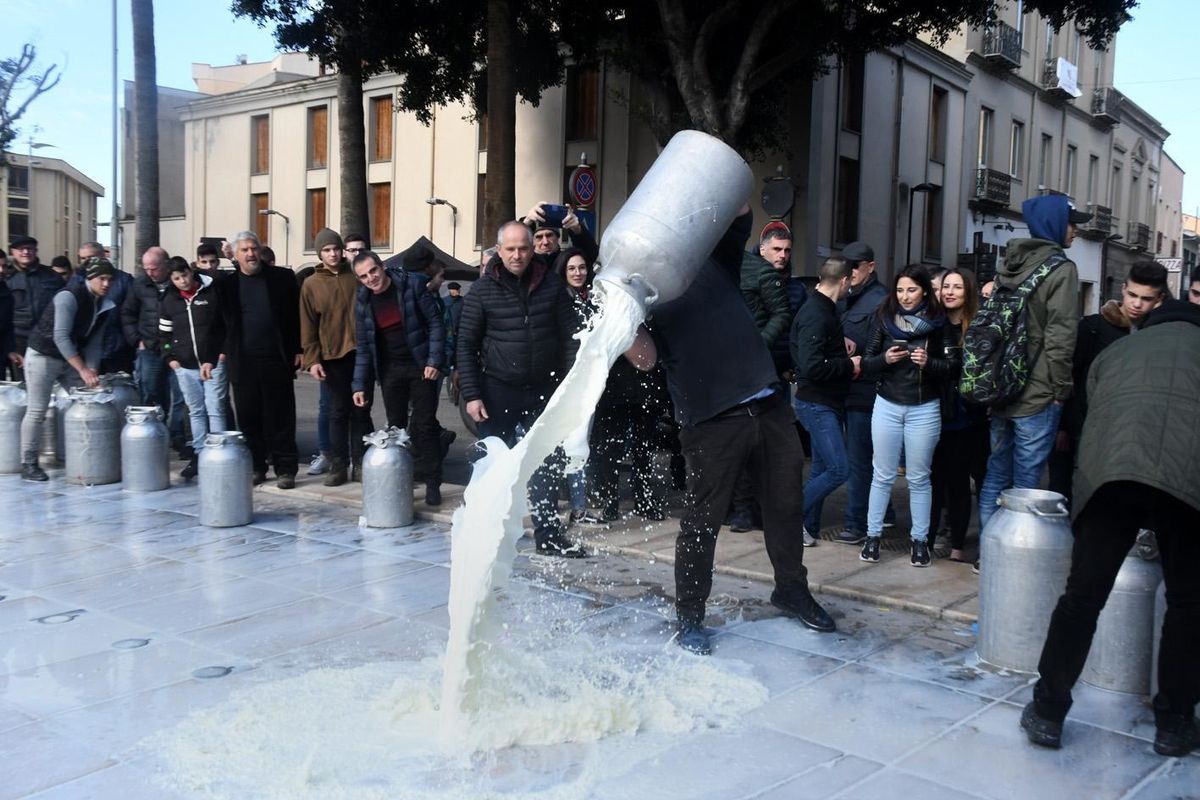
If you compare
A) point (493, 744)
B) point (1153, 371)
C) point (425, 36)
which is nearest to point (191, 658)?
point (493, 744)

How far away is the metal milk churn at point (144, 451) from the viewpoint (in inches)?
334

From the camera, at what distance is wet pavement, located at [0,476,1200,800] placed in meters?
3.43

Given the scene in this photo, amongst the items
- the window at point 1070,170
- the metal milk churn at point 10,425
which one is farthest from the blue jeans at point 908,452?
the window at point 1070,170

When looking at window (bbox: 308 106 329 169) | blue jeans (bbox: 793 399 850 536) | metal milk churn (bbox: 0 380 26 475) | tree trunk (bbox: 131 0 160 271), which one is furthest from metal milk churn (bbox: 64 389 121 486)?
window (bbox: 308 106 329 169)

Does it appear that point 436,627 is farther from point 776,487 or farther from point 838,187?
point 838,187

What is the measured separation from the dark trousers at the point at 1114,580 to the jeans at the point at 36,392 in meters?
8.69

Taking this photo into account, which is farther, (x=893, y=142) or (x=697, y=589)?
(x=893, y=142)

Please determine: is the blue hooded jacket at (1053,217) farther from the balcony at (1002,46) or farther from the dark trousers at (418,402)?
the balcony at (1002,46)

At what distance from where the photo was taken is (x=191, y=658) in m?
4.58

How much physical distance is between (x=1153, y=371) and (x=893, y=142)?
79.5 feet

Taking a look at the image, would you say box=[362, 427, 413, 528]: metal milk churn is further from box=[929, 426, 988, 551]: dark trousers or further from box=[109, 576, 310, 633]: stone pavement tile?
box=[929, 426, 988, 551]: dark trousers

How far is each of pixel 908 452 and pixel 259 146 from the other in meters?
31.1

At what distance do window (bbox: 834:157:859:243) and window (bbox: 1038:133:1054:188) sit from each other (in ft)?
36.4

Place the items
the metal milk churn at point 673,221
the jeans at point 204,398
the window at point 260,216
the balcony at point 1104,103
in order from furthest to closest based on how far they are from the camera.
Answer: the balcony at point 1104,103 < the window at point 260,216 < the jeans at point 204,398 < the metal milk churn at point 673,221
